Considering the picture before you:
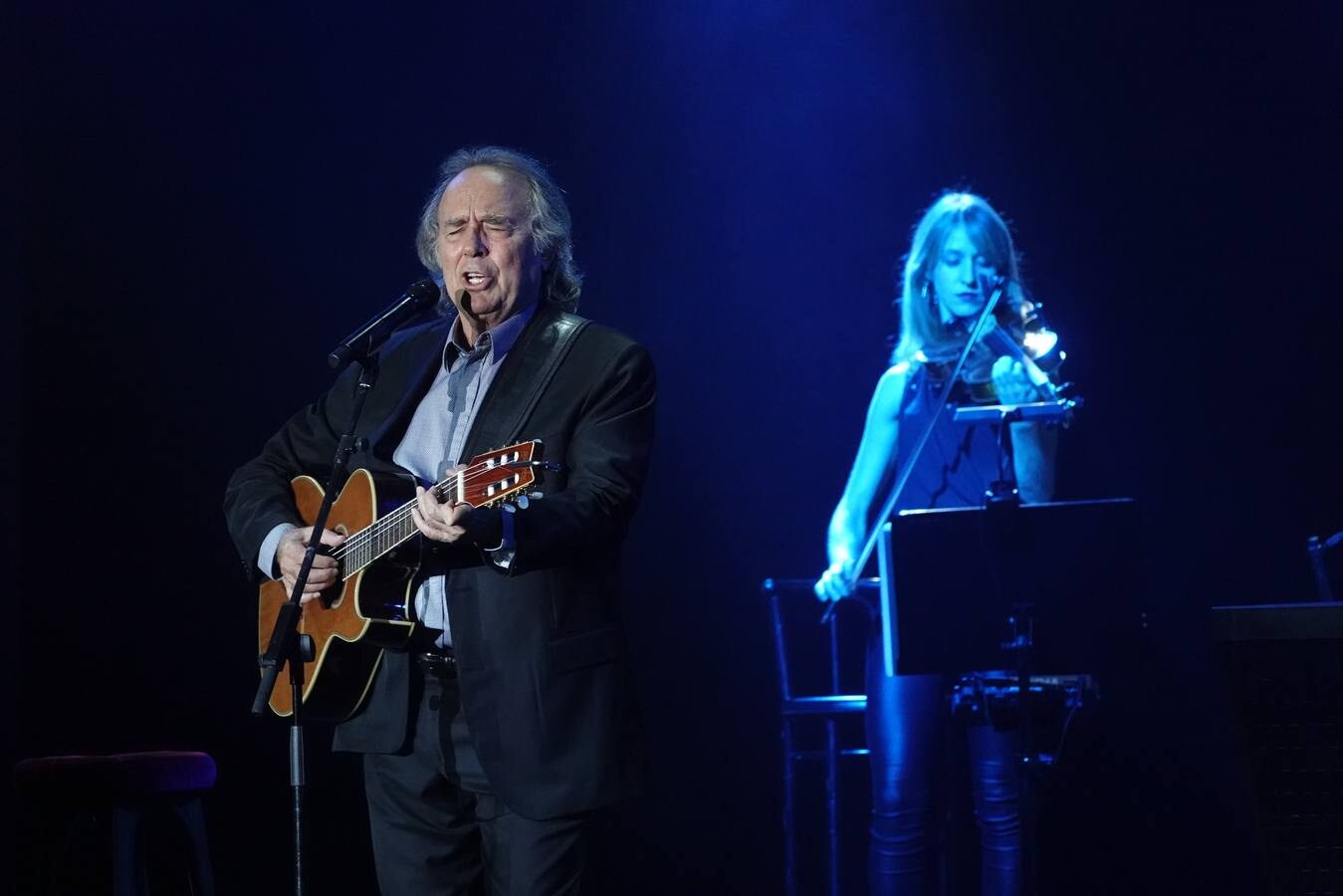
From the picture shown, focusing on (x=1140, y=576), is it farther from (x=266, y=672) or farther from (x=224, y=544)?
(x=224, y=544)

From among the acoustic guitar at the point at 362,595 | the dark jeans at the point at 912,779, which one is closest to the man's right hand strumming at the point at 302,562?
the acoustic guitar at the point at 362,595

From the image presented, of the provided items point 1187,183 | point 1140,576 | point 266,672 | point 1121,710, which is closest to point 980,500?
point 1140,576

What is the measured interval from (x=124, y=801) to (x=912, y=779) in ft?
6.48

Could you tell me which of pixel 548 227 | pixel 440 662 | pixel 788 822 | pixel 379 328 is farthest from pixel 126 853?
pixel 788 822

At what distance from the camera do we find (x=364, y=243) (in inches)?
179

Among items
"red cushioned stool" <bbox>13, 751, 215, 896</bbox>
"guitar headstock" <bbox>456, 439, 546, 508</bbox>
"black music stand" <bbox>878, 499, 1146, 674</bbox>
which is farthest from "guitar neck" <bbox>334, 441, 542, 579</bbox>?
"black music stand" <bbox>878, 499, 1146, 674</bbox>

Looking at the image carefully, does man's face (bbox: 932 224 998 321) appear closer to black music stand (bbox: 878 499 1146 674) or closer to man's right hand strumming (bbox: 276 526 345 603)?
black music stand (bbox: 878 499 1146 674)

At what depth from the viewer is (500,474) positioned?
209 cm

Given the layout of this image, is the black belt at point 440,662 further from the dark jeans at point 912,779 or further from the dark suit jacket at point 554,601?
the dark jeans at point 912,779

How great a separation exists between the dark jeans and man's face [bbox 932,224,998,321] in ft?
3.38

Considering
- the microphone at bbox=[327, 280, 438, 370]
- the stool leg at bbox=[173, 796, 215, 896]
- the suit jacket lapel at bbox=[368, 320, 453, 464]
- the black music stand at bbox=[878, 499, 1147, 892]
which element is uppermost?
the microphone at bbox=[327, 280, 438, 370]

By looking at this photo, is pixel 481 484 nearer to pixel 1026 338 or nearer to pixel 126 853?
pixel 126 853

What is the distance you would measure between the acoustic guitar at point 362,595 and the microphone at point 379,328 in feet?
0.70

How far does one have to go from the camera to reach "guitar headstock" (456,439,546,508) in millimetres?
2070
